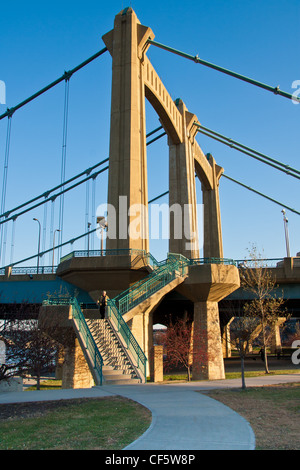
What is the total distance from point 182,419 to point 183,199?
32.5m

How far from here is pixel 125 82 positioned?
30094 mm

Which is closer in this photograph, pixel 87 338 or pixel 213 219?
pixel 87 338

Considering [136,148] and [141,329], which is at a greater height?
[136,148]

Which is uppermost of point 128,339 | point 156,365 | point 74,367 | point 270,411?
point 128,339

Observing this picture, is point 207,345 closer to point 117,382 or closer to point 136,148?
point 117,382

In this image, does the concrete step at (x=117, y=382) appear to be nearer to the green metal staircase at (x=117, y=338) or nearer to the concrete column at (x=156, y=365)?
the green metal staircase at (x=117, y=338)

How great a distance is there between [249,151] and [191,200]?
1162 centimetres

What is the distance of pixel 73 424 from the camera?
780 centimetres

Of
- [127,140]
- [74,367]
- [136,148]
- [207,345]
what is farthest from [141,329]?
[127,140]

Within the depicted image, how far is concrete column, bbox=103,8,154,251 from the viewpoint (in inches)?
1060

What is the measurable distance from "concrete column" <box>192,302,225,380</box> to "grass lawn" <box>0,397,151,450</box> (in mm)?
16081

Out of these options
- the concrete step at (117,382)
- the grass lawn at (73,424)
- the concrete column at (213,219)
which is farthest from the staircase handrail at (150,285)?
the concrete column at (213,219)

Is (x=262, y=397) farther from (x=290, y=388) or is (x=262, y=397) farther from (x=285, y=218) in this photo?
(x=285, y=218)

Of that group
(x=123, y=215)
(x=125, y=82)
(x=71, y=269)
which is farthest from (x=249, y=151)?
(x=71, y=269)
